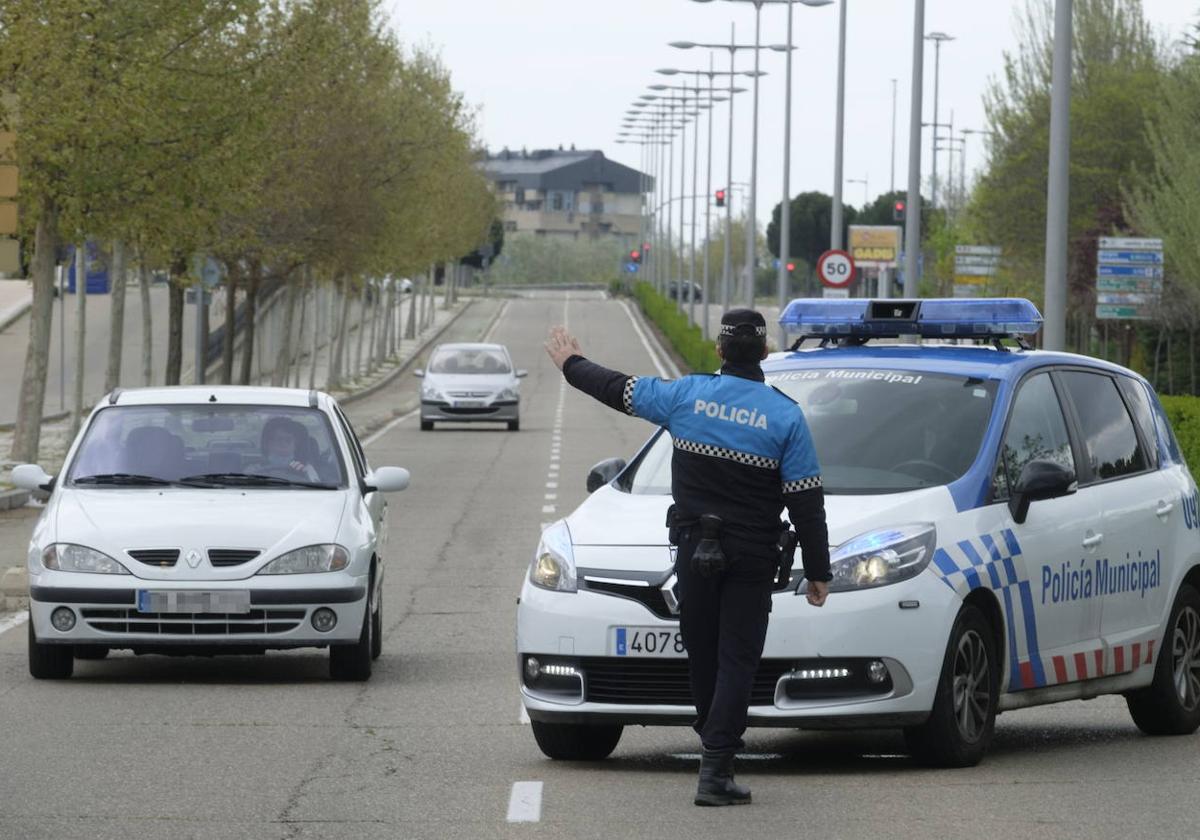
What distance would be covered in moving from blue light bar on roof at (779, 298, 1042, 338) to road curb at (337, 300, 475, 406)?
4504 centimetres

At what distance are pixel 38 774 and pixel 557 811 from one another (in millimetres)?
2031

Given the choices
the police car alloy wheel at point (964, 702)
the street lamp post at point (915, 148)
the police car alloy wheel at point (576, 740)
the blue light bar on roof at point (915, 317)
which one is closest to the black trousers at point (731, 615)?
the police car alloy wheel at point (964, 702)

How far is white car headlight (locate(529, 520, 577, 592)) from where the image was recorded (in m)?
8.84

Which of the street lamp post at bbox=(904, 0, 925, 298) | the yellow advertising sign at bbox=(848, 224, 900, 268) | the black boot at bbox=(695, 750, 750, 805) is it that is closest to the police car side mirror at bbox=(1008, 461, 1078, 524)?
the black boot at bbox=(695, 750, 750, 805)

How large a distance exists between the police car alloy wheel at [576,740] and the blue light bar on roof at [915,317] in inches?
82.7

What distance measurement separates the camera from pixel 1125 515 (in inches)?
403

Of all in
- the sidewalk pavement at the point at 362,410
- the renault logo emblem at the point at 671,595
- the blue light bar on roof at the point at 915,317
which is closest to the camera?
the renault logo emblem at the point at 671,595

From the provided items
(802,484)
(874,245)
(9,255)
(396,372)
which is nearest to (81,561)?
(802,484)

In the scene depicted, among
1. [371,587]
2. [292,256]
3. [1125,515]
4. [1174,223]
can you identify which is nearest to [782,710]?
[1125,515]

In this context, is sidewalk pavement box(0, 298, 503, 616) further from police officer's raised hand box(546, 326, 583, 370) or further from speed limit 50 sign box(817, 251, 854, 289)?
speed limit 50 sign box(817, 251, 854, 289)

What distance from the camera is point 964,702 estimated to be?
894 centimetres

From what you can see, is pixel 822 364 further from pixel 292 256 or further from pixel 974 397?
pixel 292 256

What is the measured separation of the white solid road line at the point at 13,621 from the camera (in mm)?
14633

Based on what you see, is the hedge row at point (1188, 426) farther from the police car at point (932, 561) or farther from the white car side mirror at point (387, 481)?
the police car at point (932, 561)
